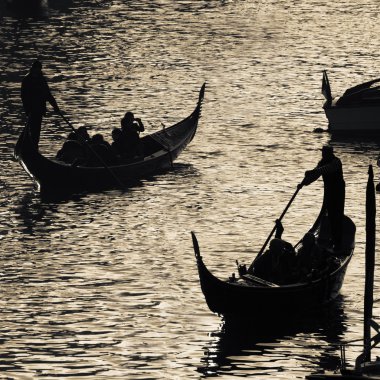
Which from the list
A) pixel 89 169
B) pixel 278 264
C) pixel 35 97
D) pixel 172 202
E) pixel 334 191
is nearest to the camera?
pixel 278 264

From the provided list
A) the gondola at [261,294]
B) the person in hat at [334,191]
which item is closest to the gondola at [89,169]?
the person in hat at [334,191]

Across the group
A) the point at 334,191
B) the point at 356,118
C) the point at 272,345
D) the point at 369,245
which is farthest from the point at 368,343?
the point at 356,118

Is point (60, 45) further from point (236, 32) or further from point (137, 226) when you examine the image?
point (137, 226)

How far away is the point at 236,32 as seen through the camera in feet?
211

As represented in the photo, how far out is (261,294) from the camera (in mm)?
25422

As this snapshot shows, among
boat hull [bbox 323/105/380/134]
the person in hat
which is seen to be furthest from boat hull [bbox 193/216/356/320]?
boat hull [bbox 323/105/380/134]

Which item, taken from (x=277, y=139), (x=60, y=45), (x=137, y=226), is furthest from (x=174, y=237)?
(x=60, y=45)

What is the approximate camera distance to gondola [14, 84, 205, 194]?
3550 centimetres

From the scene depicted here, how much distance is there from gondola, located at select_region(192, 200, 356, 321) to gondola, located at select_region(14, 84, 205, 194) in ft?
32.5

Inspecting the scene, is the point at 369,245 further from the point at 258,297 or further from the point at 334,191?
the point at 334,191

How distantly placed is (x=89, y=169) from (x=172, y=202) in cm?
184

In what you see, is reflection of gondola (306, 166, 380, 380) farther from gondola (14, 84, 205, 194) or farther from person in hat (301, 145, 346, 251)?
gondola (14, 84, 205, 194)

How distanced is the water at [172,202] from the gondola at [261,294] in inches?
14.0

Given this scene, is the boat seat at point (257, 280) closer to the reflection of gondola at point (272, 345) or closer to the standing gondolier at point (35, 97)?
the reflection of gondola at point (272, 345)
